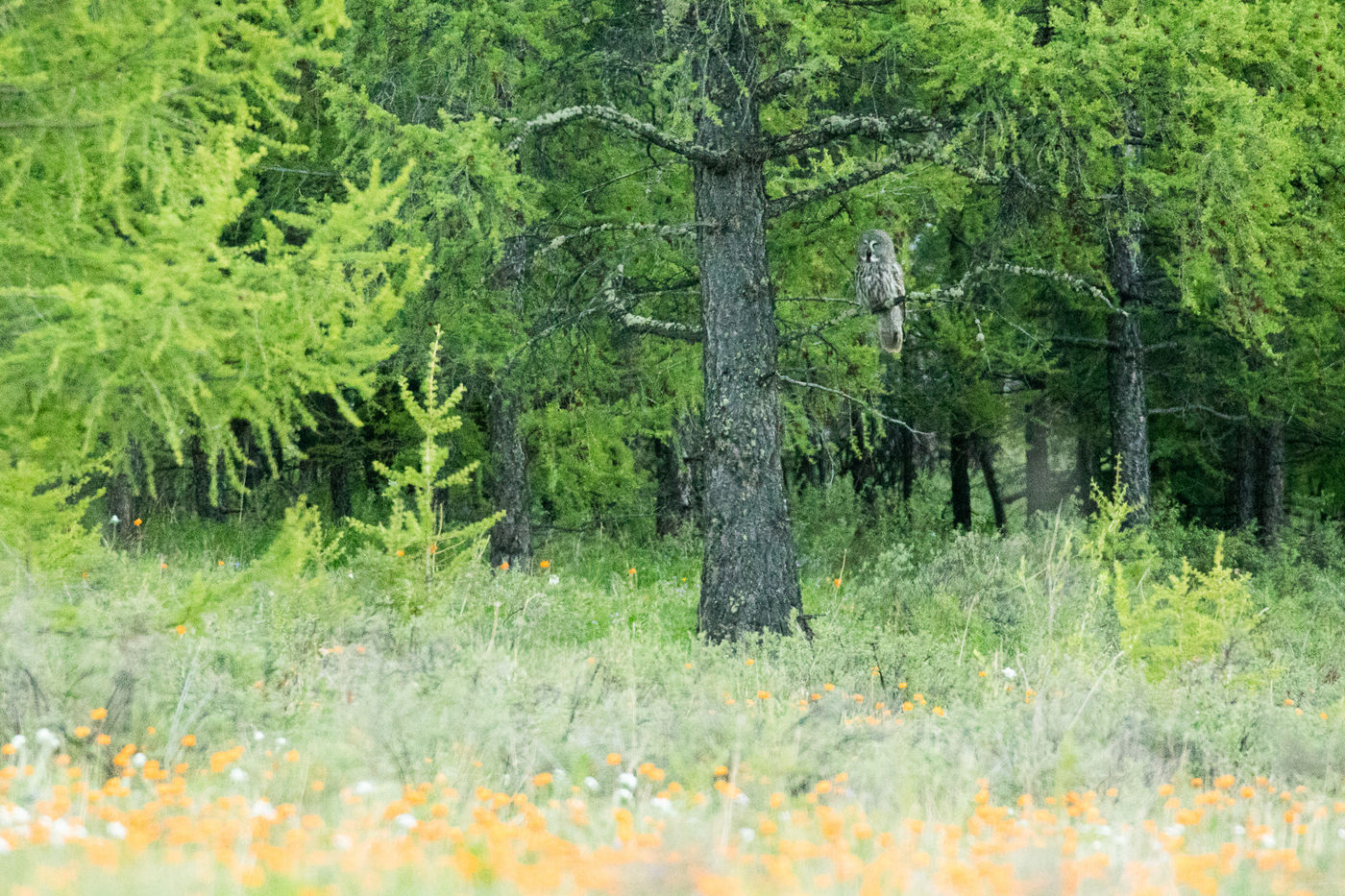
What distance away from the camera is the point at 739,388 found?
7570mm

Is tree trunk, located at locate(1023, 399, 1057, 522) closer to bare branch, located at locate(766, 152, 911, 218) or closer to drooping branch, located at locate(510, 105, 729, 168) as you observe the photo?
bare branch, located at locate(766, 152, 911, 218)

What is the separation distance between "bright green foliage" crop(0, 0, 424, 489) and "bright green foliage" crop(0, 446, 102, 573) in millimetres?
463

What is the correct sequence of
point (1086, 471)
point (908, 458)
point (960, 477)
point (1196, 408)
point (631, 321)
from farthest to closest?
point (908, 458), point (960, 477), point (1086, 471), point (1196, 408), point (631, 321)

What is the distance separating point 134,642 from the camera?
4668mm

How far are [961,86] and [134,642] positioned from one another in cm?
529

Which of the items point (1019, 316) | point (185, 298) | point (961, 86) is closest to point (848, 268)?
point (961, 86)

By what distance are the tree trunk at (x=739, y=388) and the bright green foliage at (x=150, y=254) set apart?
268 centimetres

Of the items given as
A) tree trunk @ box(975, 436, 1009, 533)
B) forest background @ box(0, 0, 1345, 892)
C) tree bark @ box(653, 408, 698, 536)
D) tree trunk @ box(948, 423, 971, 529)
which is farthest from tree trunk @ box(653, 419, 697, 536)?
tree trunk @ box(975, 436, 1009, 533)

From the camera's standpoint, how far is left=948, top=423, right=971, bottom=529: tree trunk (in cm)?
1911

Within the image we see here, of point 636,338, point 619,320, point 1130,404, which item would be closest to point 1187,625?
point 619,320

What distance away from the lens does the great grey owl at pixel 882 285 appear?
7.46 meters

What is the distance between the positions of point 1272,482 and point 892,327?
9.63 meters

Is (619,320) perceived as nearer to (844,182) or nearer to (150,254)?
(844,182)

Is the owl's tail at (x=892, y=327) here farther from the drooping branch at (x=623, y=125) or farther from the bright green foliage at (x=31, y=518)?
the bright green foliage at (x=31, y=518)
